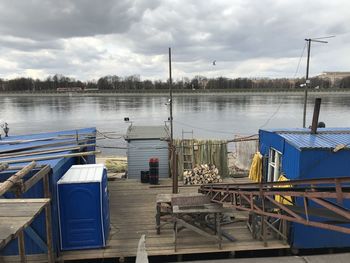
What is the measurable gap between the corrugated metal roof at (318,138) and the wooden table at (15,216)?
266 inches

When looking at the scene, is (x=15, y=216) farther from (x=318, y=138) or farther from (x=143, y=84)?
(x=143, y=84)

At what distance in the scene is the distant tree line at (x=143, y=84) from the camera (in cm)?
14088

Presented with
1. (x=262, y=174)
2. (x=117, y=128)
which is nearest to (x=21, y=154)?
(x=262, y=174)

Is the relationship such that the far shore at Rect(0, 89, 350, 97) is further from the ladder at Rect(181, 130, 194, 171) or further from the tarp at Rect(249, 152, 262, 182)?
the tarp at Rect(249, 152, 262, 182)

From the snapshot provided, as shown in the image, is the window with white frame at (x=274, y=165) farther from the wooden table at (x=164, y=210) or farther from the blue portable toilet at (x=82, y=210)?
the blue portable toilet at (x=82, y=210)

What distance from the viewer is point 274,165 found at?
11570 millimetres

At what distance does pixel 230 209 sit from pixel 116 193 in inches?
244

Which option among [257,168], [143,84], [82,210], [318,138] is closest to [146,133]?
[257,168]

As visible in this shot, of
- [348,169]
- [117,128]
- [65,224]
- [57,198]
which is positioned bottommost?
[117,128]

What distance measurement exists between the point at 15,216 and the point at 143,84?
149 meters

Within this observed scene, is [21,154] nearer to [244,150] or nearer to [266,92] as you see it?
[244,150]

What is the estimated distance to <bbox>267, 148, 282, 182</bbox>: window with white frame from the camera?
11094 millimetres

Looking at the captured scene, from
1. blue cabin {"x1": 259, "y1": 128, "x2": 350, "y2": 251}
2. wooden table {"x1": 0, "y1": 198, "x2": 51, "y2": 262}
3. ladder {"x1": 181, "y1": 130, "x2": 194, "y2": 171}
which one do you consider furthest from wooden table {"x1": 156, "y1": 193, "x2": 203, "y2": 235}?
ladder {"x1": 181, "y1": 130, "x2": 194, "y2": 171}

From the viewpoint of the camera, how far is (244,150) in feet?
65.3
